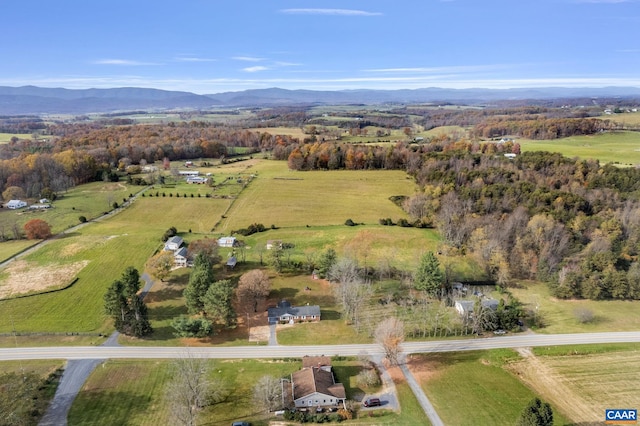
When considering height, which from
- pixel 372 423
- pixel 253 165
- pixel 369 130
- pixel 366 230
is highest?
pixel 369 130

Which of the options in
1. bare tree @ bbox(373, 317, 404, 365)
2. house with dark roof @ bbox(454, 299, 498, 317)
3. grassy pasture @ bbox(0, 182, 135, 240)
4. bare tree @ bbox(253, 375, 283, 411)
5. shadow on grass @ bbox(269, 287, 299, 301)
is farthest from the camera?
grassy pasture @ bbox(0, 182, 135, 240)

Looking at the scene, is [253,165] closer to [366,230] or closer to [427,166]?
[427,166]

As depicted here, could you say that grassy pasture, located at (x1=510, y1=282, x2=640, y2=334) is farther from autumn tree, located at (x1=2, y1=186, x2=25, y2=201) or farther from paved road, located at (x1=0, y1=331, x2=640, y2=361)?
autumn tree, located at (x1=2, y1=186, x2=25, y2=201)

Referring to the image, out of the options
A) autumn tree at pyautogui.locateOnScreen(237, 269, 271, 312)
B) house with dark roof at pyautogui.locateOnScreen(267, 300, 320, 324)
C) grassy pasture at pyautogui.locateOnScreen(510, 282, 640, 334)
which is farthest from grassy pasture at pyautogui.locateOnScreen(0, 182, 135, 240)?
grassy pasture at pyautogui.locateOnScreen(510, 282, 640, 334)

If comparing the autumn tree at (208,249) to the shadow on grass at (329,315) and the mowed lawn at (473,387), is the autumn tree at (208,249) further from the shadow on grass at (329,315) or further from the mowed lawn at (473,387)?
the mowed lawn at (473,387)

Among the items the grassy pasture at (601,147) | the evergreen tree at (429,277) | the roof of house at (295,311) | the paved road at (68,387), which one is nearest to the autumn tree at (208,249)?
the roof of house at (295,311)

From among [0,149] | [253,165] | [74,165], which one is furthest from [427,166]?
[0,149]
